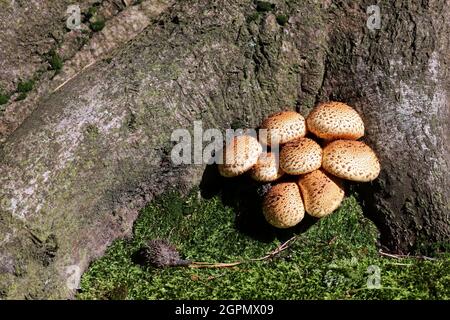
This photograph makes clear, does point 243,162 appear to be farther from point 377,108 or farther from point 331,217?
point 377,108

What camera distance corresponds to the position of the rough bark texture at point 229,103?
477 cm

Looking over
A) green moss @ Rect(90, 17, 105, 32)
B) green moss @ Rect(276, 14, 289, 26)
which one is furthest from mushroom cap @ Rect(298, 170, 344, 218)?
green moss @ Rect(90, 17, 105, 32)

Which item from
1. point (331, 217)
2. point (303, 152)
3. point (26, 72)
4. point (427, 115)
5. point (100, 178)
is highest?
point (26, 72)

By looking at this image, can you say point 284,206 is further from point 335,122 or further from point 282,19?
point 282,19

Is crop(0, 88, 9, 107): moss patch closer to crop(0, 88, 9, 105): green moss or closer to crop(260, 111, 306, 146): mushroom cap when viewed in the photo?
crop(0, 88, 9, 105): green moss

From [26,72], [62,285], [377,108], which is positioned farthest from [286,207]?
[26,72]

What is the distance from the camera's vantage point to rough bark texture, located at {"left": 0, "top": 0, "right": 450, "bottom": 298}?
15.6ft

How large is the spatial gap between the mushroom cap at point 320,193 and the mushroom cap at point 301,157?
0.10 metres

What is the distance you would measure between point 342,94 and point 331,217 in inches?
45.2

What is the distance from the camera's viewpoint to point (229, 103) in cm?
525

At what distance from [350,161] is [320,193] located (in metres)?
0.36

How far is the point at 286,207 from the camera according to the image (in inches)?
189

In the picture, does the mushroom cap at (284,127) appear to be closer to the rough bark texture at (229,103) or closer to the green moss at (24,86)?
the rough bark texture at (229,103)

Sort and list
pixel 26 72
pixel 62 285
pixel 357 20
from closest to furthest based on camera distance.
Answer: pixel 62 285
pixel 26 72
pixel 357 20
